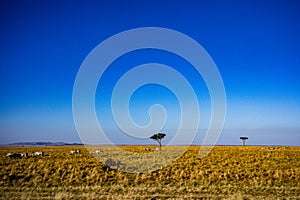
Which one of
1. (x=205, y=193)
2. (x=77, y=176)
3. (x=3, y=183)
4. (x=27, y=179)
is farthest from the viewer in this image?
(x=77, y=176)

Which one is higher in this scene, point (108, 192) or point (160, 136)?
point (160, 136)

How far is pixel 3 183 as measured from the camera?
1867cm

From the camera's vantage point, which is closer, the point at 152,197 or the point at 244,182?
the point at 152,197

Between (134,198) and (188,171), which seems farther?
(188,171)

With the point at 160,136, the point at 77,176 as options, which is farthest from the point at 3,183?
the point at 160,136

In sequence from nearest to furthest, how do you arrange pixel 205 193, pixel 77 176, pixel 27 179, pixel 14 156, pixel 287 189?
pixel 205 193
pixel 287 189
pixel 27 179
pixel 77 176
pixel 14 156

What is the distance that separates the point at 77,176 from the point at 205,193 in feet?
32.1

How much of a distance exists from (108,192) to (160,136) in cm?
7057

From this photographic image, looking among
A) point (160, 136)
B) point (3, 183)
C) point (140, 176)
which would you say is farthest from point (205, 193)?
point (160, 136)

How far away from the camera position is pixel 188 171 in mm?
24312

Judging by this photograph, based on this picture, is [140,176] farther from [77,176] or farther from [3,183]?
[3,183]

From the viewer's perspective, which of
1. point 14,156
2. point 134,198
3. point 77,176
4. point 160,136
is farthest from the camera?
point 160,136

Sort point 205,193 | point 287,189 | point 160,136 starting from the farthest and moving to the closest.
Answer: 1. point 160,136
2. point 287,189
3. point 205,193

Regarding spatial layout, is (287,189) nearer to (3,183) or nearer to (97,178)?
(97,178)
